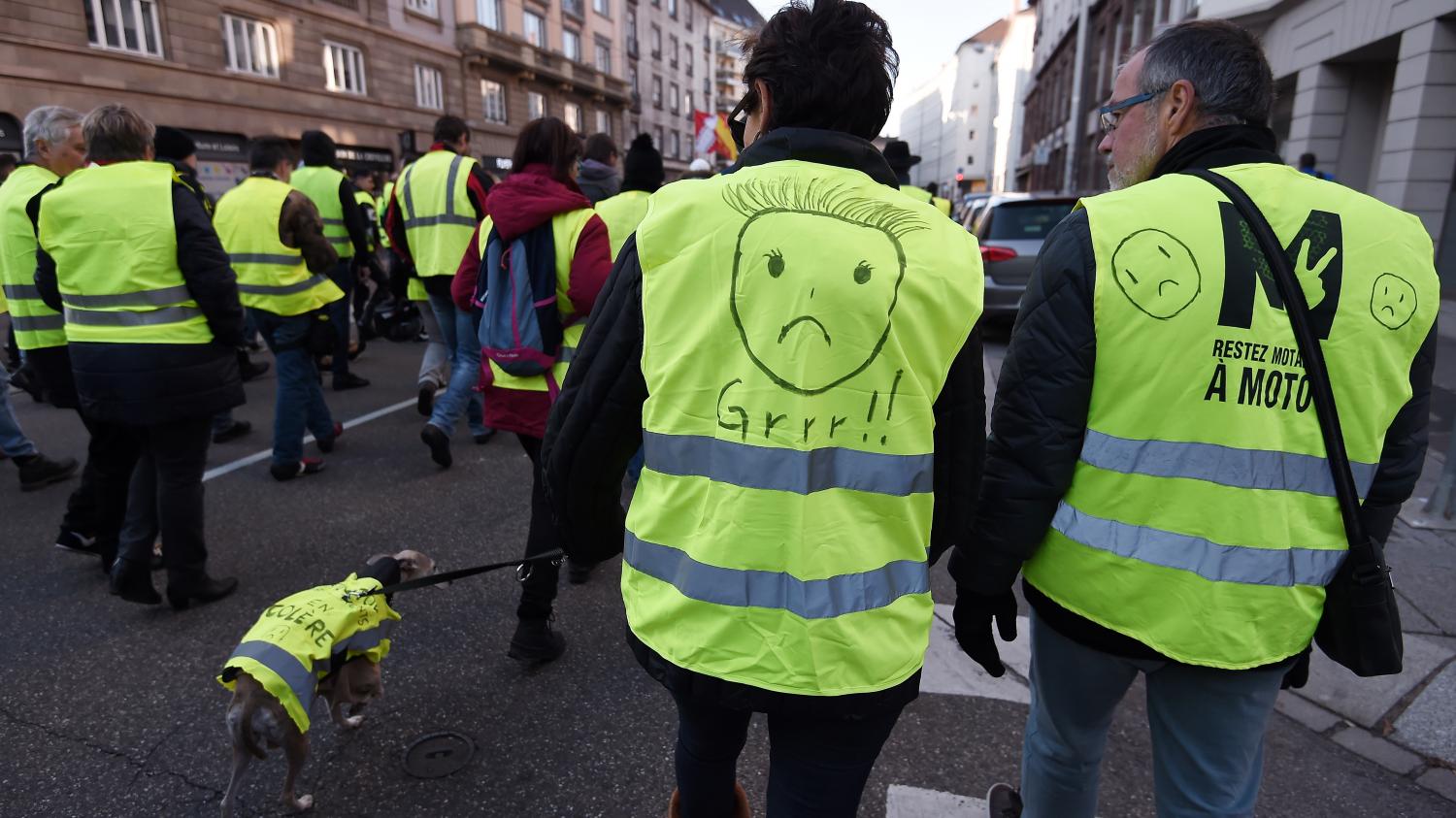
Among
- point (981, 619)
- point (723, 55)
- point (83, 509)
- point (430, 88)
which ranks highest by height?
point (723, 55)

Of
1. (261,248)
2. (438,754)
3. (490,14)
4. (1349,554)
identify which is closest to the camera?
(1349,554)

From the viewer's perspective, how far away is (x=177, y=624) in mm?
3385

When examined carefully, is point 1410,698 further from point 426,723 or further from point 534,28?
point 534,28

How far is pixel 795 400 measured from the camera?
4.12 ft

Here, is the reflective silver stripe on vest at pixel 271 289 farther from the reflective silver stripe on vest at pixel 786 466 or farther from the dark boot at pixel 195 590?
the reflective silver stripe on vest at pixel 786 466

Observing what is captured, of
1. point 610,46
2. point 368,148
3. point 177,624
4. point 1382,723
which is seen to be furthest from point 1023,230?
point 610,46

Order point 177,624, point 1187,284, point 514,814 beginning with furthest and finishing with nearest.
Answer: point 177,624
point 514,814
point 1187,284

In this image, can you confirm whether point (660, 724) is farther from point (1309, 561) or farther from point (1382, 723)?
point (1382, 723)

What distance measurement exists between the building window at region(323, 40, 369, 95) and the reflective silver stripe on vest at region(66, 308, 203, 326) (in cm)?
2279

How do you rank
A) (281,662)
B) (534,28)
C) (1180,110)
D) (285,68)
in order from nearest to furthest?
(1180,110) < (281,662) < (285,68) < (534,28)

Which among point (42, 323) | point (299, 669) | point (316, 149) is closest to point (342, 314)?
point (316, 149)

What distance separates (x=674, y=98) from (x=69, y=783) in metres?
54.8

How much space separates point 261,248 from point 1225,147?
520 centimetres

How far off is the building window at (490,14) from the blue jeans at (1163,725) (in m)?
33.2
